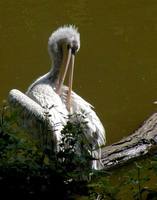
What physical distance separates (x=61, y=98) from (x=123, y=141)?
88 cm

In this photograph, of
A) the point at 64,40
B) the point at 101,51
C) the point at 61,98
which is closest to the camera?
the point at 61,98

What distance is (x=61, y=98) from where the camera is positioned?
6340mm

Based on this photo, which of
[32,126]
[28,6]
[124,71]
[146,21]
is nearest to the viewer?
[32,126]

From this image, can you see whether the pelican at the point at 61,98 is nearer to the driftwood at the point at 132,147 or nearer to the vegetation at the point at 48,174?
Result: the driftwood at the point at 132,147

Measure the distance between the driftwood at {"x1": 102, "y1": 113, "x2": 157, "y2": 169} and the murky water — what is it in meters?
0.63

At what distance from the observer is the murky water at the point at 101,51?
850 centimetres

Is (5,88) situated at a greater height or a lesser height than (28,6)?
lesser

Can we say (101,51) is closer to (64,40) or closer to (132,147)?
(64,40)

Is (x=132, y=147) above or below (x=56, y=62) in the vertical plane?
below

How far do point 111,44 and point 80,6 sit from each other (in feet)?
7.48

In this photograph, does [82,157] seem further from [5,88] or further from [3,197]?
[5,88]

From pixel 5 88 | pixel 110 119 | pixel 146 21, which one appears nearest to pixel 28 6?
pixel 146 21

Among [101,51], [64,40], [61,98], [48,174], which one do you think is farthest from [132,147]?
[101,51]

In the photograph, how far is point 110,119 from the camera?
26.4 feet
